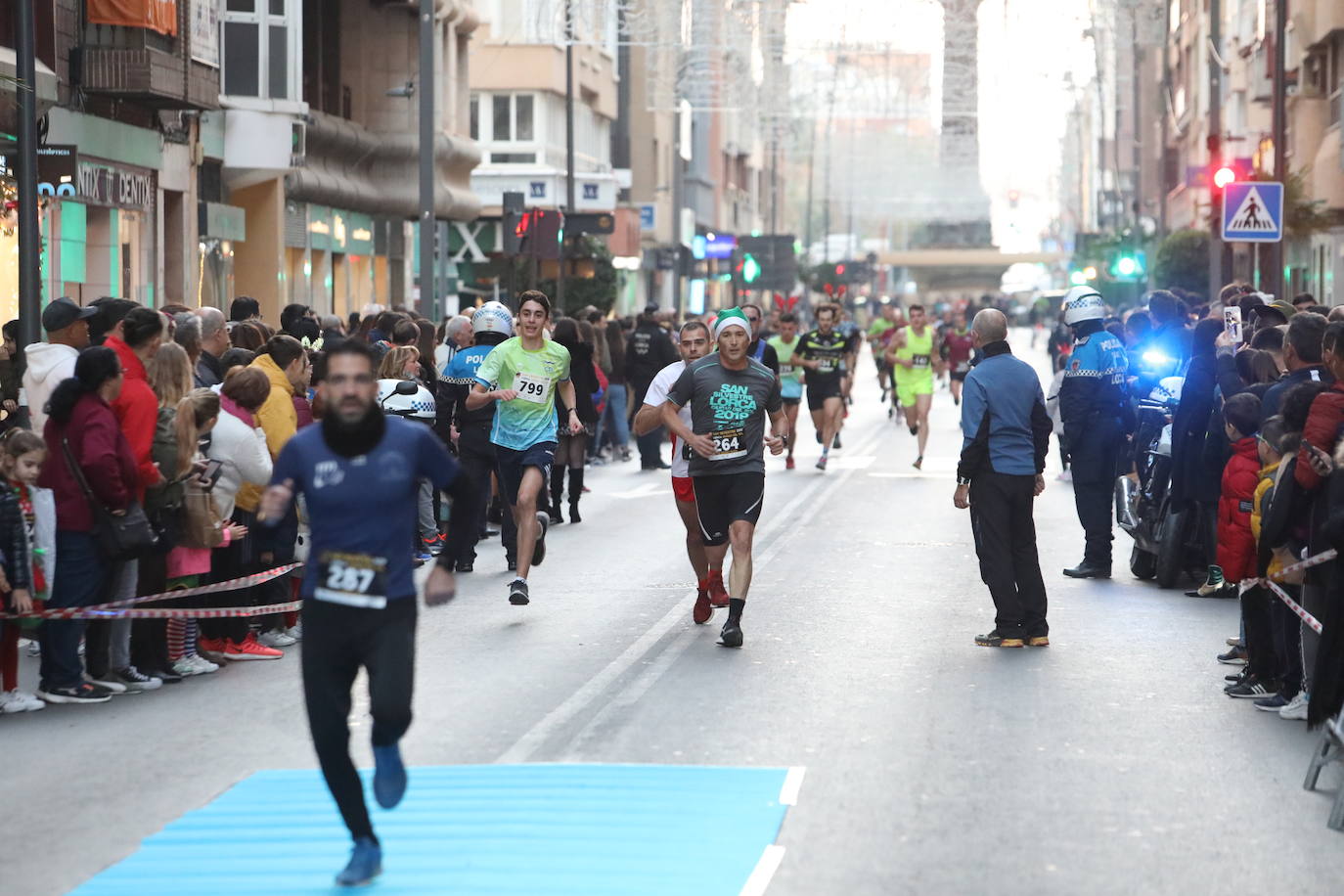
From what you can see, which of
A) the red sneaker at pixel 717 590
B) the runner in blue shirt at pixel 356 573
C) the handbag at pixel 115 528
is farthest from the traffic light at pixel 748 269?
the runner in blue shirt at pixel 356 573

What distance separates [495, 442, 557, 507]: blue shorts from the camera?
560 inches

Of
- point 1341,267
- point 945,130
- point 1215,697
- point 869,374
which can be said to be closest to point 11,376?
point 1215,697

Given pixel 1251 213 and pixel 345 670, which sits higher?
pixel 1251 213

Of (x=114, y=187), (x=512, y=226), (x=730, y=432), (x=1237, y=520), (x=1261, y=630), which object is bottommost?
(x=1261, y=630)

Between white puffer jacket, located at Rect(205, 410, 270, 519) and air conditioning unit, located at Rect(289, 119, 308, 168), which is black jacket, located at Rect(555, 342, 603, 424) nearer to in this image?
white puffer jacket, located at Rect(205, 410, 270, 519)

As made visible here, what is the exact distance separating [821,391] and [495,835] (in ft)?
61.3

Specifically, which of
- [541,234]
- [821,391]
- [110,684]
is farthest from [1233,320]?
[541,234]

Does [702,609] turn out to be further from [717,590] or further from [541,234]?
[541,234]

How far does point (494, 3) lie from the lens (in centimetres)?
5488

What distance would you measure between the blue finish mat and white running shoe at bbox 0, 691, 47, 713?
195 centimetres

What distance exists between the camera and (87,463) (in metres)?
10.3

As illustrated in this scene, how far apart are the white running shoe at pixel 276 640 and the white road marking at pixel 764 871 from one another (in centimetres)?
550

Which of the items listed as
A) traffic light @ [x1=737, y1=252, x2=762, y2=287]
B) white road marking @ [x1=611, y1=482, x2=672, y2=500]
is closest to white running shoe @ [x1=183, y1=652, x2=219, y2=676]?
white road marking @ [x1=611, y1=482, x2=672, y2=500]

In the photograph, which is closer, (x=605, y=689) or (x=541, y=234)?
(x=605, y=689)
